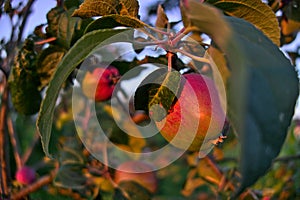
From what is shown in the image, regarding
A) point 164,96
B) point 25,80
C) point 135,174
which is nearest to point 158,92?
point 164,96

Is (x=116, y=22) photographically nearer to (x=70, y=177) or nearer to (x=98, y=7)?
(x=98, y=7)

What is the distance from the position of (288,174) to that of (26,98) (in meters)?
1.29

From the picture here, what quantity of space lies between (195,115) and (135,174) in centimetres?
69

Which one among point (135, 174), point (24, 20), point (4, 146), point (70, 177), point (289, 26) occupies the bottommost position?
point (135, 174)

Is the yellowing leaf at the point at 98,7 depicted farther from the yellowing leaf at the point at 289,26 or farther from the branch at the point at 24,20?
the yellowing leaf at the point at 289,26

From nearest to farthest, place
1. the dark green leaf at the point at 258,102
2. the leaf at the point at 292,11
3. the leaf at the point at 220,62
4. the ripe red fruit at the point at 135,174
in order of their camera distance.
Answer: the dark green leaf at the point at 258,102 < the leaf at the point at 220,62 < the leaf at the point at 292,11 < the ripe red fruit at the point at 135,174

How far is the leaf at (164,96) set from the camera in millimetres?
594

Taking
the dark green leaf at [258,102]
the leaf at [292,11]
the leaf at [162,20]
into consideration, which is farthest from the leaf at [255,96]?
the leaf at [292,11]

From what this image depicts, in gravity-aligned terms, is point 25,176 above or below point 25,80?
below

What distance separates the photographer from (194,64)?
70cm

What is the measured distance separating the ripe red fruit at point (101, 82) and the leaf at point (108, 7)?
23 cm

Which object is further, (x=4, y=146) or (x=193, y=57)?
(x=4, y=146)

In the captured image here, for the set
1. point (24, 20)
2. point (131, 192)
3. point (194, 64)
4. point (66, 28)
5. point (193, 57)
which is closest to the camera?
point (193, 57)

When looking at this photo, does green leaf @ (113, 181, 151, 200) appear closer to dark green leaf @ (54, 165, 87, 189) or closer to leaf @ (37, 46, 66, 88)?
dark green leaf @ (54, 165, 87, 189)
